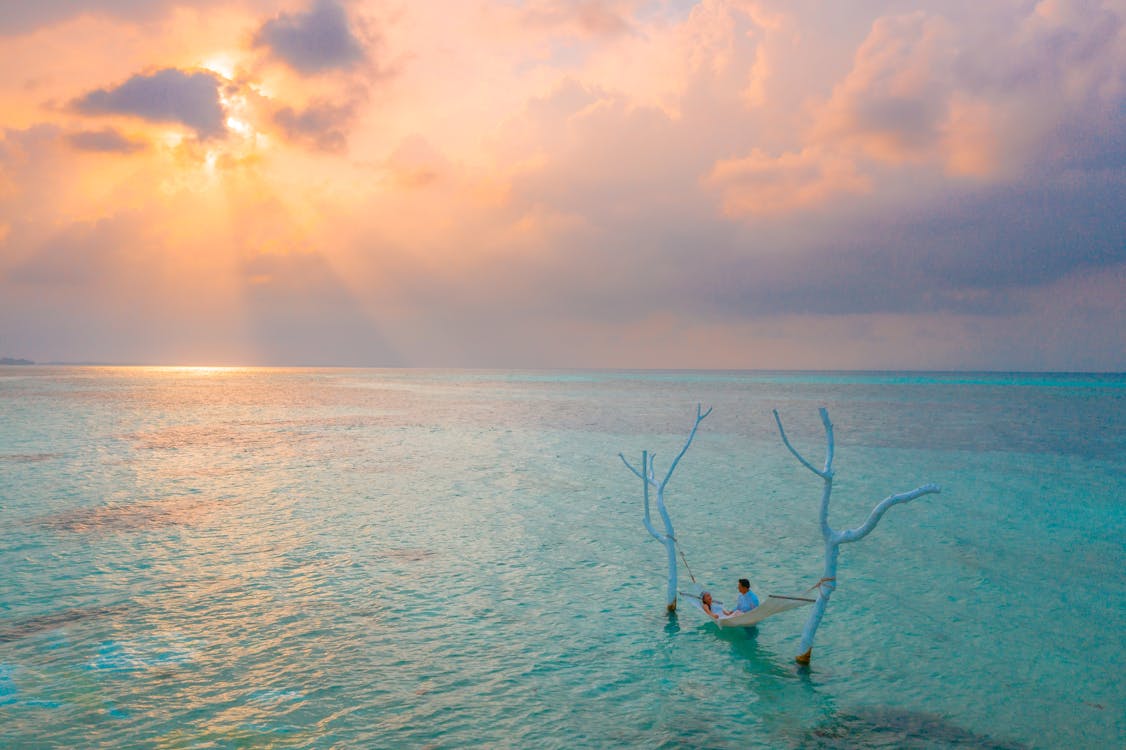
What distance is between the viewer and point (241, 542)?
86.8ft

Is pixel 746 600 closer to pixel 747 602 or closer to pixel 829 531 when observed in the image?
pixel 747 602

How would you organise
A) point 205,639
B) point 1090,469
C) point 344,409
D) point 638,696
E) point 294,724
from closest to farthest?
point 294,724
point 638,696
point 205,639
point 1090,469
point 344,409

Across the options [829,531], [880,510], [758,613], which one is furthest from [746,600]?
[880,510]

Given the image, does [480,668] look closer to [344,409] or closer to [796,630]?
[796,630]

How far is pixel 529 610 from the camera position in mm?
19625

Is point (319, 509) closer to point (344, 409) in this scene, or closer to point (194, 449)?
point (194, 449)

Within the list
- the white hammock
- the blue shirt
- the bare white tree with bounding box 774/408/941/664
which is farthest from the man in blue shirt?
the bare white tree with bounding box 774/408/941/664

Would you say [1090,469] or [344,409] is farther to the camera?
[344,409]

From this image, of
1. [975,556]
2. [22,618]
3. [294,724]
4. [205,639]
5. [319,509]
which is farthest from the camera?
[319,509]

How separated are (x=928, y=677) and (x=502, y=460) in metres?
37.8

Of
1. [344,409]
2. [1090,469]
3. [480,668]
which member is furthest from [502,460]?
[344,409]

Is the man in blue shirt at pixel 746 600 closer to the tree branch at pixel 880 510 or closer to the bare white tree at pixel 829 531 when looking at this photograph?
the bare white tree at pixel 829 531

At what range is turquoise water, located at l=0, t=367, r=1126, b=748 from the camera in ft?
43.4

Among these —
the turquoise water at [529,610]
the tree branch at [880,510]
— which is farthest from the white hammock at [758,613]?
the tree branch at [880,510]
